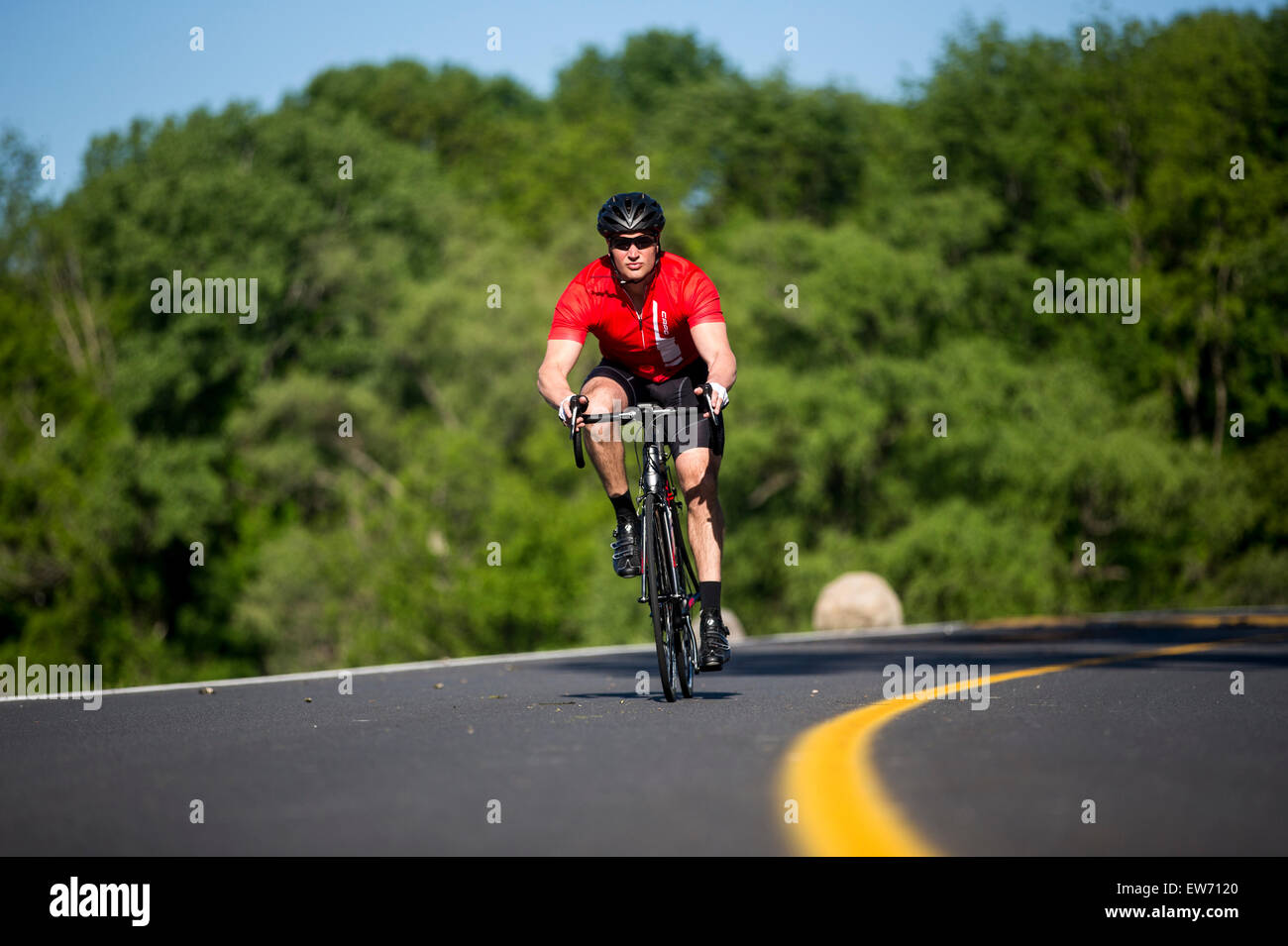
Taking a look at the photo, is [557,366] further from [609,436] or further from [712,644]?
[712,644]

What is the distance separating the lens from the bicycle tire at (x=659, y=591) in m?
7.30

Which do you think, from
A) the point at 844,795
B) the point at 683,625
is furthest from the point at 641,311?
the point at 844,795

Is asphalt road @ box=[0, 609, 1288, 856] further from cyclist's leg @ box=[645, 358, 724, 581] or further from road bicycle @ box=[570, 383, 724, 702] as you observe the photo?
cyclist's leg @ box=[645, 358, 724, 581]

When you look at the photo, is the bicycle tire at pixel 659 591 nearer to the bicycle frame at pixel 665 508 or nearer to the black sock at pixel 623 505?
the bicycle frame at pixel 665 508

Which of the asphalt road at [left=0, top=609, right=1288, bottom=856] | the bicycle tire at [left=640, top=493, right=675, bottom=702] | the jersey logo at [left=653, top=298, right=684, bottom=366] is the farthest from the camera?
the jersey logo at [left=653, top=298, right=684, bottom=366]

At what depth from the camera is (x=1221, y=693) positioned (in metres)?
7.76

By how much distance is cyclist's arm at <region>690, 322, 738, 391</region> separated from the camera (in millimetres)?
7496

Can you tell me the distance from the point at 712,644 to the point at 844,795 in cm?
321

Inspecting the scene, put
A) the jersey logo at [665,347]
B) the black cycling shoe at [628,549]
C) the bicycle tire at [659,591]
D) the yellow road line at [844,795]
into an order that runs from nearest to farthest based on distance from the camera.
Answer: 1. the yellow road line at [844,795]
2. the bicycle tire at [659,591]
3. the black cycling shoe at [628,549]
4. the jersey logo at [665,347]

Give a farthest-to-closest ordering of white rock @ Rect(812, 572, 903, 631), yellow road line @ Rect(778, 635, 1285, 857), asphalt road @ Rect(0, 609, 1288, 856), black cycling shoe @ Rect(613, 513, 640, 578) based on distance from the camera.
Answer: white rock @ Rect(812, 572, 903, 631) < black cycling shoe @ Rect(613, 513, 640, 578) < asphalt road @ Rect(0, 609, 1288, 856) < yellow road line @ Rect(778, 635, 1285, 857)

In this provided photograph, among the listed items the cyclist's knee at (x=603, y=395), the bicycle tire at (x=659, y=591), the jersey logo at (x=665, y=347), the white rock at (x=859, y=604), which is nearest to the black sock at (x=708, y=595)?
the bicycle tire at (x=659, y=591)

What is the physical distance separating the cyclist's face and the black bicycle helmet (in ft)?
0.19

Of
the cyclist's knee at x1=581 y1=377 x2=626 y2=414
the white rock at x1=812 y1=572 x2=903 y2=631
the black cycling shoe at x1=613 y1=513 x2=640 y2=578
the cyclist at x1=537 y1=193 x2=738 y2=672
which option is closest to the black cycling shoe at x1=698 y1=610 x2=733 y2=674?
the cyclist at x1=537 y1=193 x2=738 y2=672

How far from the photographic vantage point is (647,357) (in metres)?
7.89
